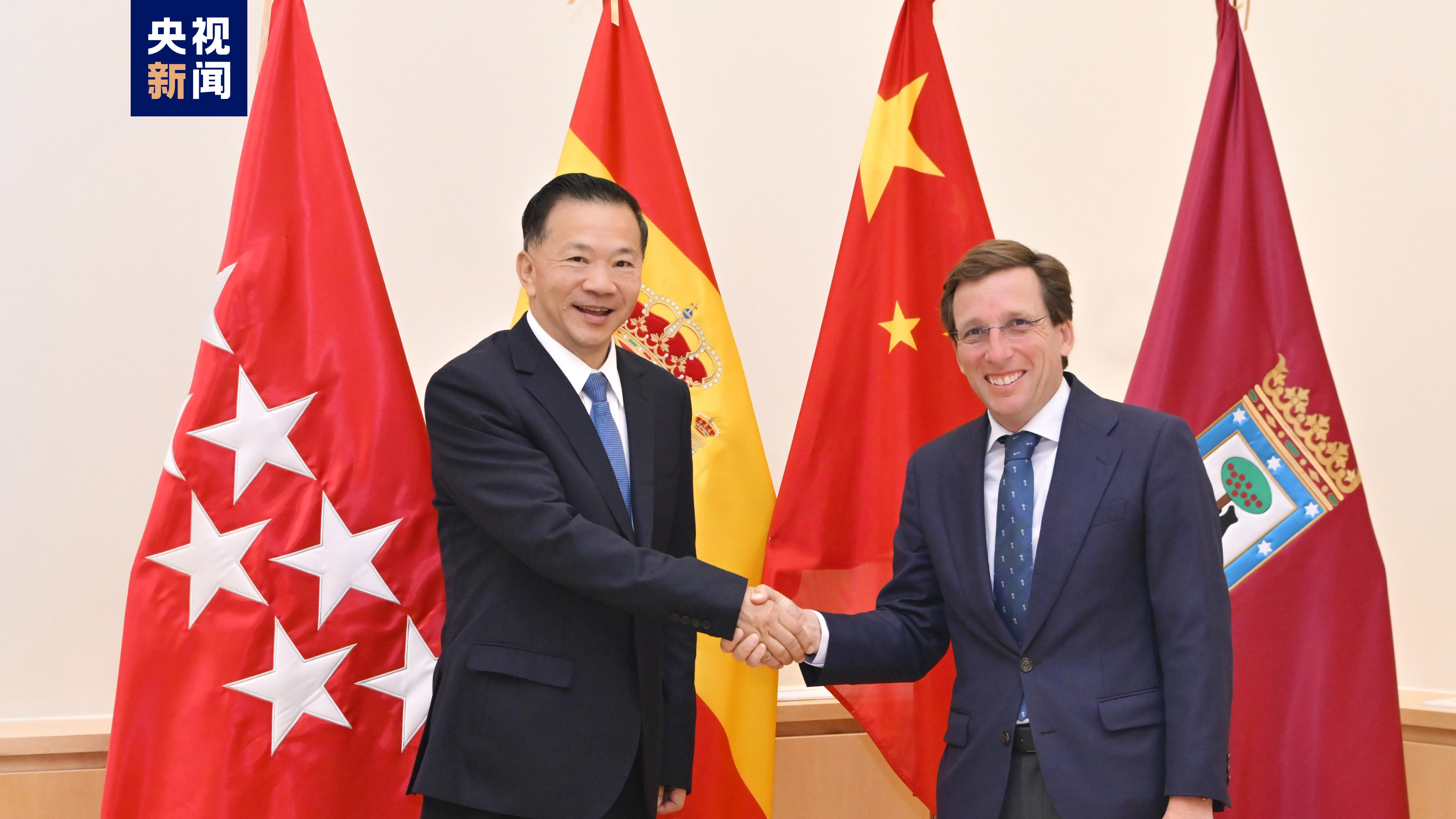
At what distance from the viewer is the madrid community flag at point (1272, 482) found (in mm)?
2492

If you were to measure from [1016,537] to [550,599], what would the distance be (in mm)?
797

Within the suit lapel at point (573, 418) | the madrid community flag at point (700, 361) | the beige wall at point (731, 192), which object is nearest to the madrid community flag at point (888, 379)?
the madrid community flag at point (700, 361)

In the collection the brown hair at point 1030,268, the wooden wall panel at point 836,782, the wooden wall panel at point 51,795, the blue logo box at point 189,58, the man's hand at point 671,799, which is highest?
the blue logo box at point 189,58

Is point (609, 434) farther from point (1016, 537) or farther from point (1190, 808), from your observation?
point (1190, 808)

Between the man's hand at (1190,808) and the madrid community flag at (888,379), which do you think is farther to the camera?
the madrid community flag at (888,379)

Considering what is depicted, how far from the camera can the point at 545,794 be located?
1.58m

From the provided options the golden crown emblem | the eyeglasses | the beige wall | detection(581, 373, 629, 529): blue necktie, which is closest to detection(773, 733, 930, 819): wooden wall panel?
the beige wall

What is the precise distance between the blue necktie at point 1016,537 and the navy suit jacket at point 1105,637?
3 centimetres

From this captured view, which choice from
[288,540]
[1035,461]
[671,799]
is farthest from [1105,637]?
[288,540]

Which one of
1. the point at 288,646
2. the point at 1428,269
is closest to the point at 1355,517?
the point at 1428,269

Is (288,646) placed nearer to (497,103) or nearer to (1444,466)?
(497,103)

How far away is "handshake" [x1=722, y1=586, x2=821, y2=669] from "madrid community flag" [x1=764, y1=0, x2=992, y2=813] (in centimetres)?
51

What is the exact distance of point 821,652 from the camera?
201cm

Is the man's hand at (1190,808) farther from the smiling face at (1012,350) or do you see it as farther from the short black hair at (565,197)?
the short black hair at (565,197)
